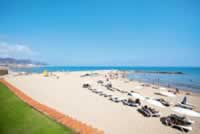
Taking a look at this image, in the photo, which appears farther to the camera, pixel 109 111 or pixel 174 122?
pixel 109 111

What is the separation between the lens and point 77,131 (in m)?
5.77

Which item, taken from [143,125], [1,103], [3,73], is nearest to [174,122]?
[143,125]

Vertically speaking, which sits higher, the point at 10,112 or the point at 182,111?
the point at 10,112

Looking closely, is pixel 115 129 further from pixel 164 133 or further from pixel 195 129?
pixel 195 129

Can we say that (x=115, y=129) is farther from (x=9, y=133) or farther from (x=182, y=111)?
(x=182, y=111)

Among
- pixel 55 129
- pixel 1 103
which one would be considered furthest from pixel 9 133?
pixel 1 103

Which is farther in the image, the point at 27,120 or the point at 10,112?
the point at 10,112

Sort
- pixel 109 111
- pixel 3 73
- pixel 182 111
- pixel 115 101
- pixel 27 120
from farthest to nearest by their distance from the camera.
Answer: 1. pixel 3 73
2. pixel 115 101
3. pixel 182 111
4. pixel 109 111
5. pixel 27 120

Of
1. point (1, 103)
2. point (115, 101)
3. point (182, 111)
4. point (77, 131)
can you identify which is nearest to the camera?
point (77, 131)

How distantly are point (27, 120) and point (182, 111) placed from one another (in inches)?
420

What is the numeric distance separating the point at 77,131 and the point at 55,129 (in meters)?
0.90

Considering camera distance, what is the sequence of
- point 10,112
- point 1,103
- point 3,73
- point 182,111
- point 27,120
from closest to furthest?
1. point 27,120
2. point 10,112
3. point 1,103
4. point 182,111
5. point 3,73

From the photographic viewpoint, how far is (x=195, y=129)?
26.2ft

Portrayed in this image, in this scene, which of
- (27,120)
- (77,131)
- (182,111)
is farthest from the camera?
(182,111)
